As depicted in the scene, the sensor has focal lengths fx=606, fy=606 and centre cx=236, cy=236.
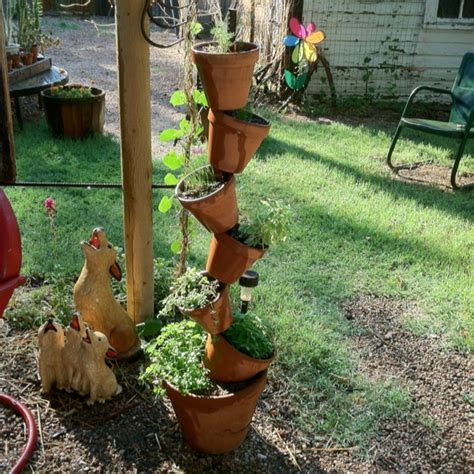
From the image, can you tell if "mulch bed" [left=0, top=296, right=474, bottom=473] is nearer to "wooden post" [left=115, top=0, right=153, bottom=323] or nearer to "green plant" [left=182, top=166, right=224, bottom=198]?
"wooden post" [left=115, top=0, right=153, bottom=323]

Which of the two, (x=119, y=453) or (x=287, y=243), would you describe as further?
(x=287, y=243)

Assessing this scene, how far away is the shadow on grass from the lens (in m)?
4.68

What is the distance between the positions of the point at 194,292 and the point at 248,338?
0.28 m

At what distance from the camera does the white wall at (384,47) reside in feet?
24.5

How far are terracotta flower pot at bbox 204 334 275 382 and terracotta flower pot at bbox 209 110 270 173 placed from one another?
2.03 ft

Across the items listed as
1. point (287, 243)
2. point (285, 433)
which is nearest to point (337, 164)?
point (287, 243)

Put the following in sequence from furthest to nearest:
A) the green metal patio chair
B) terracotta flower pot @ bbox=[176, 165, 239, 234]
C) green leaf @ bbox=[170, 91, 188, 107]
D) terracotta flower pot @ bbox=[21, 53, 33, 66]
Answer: terracotta flower pot @ bbox=[21, 53, 33, 66]
the green metal patio chair
green leaf @ bbox=[170, 91, 188, 107]
terracotta flower pot @ bbox=[176, 165, 239, 234]

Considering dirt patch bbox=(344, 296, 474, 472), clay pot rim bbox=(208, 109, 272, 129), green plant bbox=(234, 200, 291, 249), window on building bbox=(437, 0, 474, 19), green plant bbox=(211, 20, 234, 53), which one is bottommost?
dirt patch bbox=(344, 296, 474, 472)

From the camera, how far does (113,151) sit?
5.37 meters

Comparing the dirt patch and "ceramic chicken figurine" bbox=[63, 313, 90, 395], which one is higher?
"ceramic chicken figurine" bbox=[63, 313, 90, 395]

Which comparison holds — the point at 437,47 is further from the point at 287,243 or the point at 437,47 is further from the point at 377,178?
the point at 287,243

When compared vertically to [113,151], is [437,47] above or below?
above

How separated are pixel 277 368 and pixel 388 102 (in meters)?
5.89

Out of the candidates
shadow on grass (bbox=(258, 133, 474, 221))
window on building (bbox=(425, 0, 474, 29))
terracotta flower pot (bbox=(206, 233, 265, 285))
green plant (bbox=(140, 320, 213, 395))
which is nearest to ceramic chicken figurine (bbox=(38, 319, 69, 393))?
green plant (bbox=(140, 320, 213, 395))
